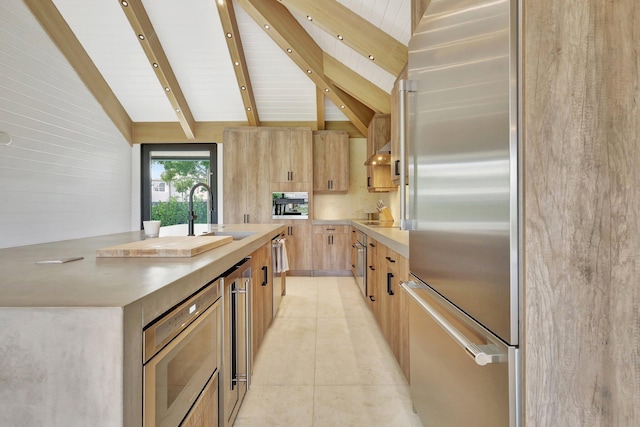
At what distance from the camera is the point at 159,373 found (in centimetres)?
79

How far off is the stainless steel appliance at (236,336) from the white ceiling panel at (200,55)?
13.1 feet

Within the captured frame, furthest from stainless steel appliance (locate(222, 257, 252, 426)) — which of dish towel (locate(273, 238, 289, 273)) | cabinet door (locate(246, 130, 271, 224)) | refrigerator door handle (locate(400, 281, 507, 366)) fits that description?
cabinet door (locate(246, 130, 271, 224))

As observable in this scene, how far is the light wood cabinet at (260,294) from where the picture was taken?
2092mm

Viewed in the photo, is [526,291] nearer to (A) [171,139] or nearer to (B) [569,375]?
(B) [569,375]

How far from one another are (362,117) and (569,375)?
17.2ft

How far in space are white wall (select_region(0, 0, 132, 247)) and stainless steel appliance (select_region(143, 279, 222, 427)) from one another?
4007 mm

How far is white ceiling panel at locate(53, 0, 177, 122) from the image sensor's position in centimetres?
417

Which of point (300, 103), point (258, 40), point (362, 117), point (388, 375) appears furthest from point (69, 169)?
point (388, 375)

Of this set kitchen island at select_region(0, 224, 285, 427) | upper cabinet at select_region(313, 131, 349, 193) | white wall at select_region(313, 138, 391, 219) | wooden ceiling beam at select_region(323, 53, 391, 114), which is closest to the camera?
kitchen island at select_region(0, 224, 285, 427)

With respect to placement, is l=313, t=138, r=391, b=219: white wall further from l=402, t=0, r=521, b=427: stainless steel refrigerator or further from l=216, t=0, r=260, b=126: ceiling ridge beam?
l=402, t=0, r=521, b=427: stainless steel refrigerator

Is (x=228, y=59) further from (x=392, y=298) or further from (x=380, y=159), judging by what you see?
(x=392, y=298)

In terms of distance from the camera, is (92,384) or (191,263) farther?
(191,263)

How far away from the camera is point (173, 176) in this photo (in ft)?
20.1

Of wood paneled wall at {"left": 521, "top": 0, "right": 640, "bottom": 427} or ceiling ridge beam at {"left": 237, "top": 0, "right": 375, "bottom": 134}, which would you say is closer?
A: wood paneled wall at {"left": 521, "top": 0, "right": 640, "bottom": 427}
